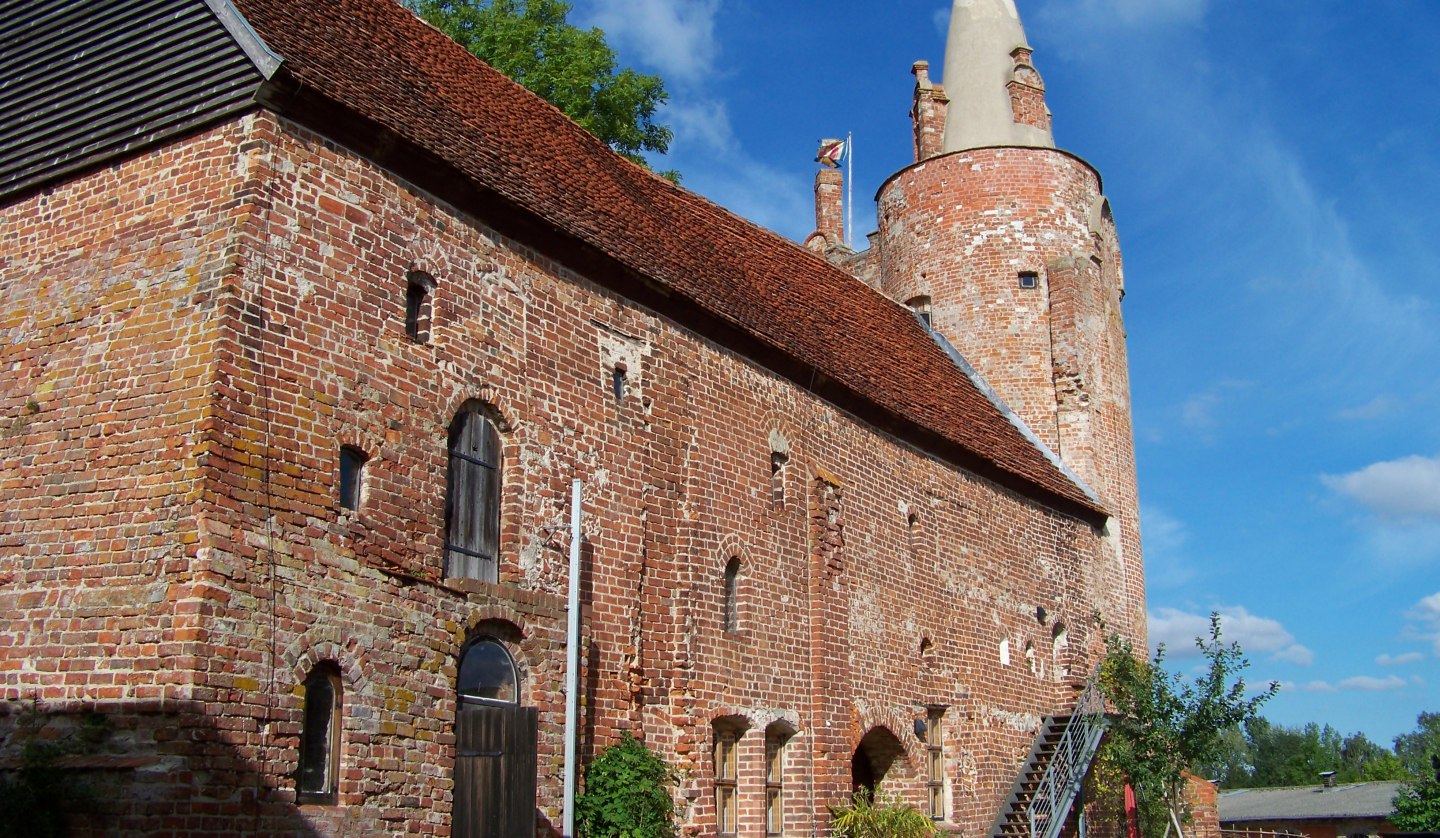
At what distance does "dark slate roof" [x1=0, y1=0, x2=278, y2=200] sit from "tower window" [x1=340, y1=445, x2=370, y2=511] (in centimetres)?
295

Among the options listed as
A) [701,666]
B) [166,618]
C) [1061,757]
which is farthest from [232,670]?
[1061,757]

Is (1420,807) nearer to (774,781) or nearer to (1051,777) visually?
(1051,777)

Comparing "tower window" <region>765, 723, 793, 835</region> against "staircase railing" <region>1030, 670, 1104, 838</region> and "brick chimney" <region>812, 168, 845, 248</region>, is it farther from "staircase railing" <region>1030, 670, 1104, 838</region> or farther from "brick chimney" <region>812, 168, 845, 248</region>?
"brick chimney" <region>812, 168, 845, 248</region>

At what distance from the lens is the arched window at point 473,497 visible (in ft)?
41.1

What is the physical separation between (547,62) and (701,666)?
13238 millimetres

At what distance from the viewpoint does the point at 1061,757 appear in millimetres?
21344

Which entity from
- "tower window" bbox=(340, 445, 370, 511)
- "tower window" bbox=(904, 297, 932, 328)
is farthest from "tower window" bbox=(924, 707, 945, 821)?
"tower window" bbox=(340, 445, 370, 511)

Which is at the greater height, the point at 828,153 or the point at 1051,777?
the point at 828,153

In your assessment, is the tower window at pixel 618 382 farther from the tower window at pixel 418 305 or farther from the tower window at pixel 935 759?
the tower window at pixel 935 759

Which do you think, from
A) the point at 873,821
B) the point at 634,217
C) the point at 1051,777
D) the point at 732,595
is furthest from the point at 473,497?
the point at 1051,777

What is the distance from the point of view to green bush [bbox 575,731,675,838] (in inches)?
516

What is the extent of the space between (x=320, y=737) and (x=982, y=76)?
867 inches

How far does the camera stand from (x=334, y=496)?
36.4 ft

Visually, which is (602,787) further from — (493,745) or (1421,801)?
(1421,801)
